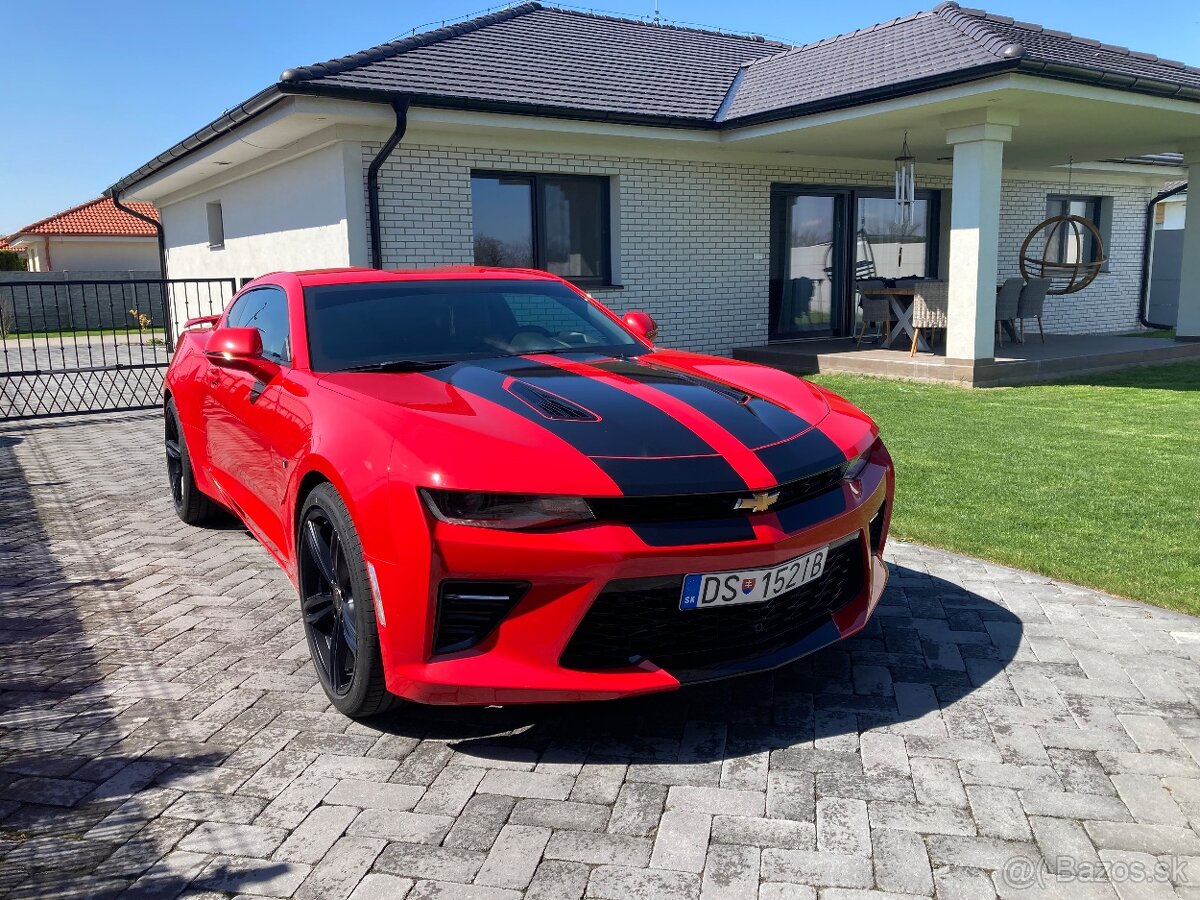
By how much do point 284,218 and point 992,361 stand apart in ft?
29.9

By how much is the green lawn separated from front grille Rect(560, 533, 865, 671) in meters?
2.16

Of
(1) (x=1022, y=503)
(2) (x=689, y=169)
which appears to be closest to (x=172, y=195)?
(2) (x=689, y=169)

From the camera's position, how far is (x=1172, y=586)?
4.27m

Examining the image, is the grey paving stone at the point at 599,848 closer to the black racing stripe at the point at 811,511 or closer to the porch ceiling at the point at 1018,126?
the black racing stripe at the point at 811,511

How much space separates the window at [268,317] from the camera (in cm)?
406

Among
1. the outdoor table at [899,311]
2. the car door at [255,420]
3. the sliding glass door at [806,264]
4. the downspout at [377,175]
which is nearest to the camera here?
the car door at [255,420]

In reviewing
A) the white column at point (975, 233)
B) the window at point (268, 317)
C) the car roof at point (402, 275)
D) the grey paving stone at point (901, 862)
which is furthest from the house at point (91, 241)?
the grey paving stone at point (901, 862)

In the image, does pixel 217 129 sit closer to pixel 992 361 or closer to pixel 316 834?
pixel 992 361

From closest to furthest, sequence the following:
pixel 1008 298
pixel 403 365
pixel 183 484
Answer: pixel 403 365 < pixel 183 484 < pixel 1008 298

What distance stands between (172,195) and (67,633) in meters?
16.9

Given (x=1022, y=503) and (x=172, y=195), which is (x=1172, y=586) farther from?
(x=172, y=195)

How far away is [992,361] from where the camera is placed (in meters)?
11.2

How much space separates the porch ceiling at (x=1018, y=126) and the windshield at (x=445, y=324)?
283 inches

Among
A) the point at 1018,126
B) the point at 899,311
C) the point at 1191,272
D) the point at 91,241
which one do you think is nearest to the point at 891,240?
the point at 899,311
